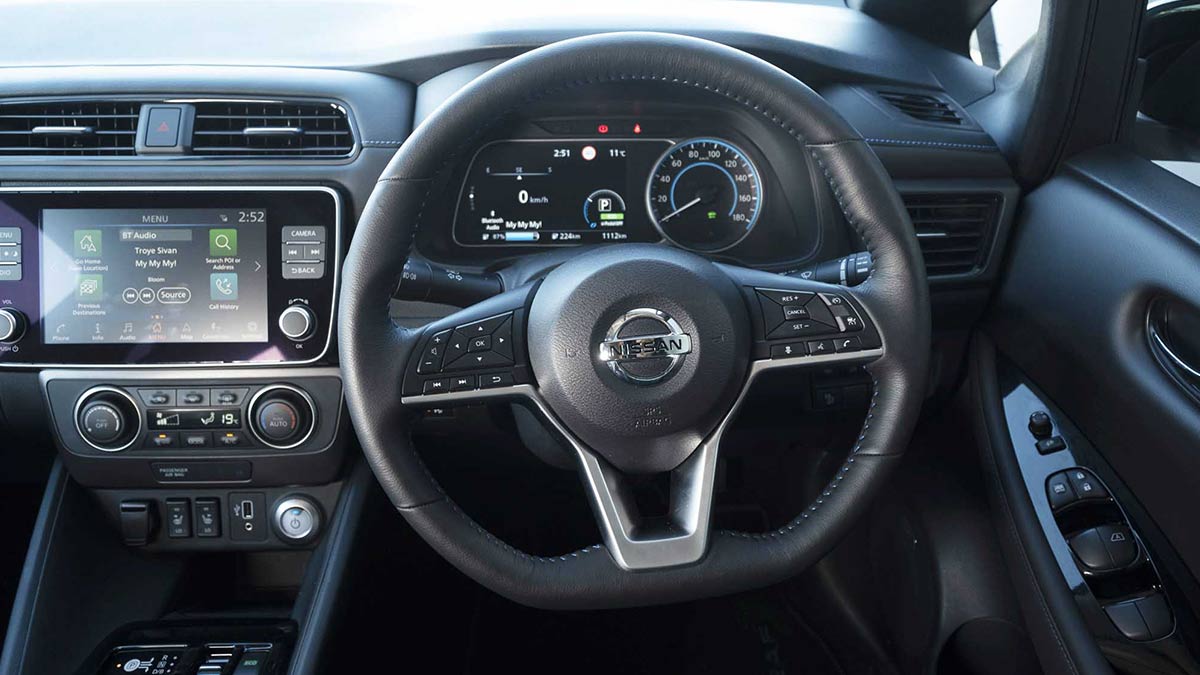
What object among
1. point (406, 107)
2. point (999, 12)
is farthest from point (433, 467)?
point (999, 12)

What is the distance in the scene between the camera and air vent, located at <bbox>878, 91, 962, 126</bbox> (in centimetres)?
172

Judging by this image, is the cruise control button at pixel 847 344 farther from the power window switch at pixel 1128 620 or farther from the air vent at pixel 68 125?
the air vent at pixel 68 125

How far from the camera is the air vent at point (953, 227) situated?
1.65 metres

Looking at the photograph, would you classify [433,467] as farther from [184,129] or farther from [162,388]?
[184,129]

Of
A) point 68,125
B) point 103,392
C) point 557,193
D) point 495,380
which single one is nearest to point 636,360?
point 495,380

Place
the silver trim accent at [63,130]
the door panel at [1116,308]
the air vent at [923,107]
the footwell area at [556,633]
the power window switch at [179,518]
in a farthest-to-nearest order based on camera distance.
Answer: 1. the footwell area at [556,633]
2. the air vent at [923,107]
3. the power window switch at [179,518]
4. the silver trim accent at [63,130]
5. the door panel at [1116,308]

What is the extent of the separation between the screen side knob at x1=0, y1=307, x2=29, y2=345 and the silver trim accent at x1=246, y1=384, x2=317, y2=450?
343 millimetres

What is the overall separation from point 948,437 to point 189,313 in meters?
1.30

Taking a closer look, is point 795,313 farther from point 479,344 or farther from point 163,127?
point 163,127

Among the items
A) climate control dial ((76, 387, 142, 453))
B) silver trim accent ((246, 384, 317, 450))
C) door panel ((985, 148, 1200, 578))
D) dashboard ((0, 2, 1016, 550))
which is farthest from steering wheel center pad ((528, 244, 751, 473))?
climate control dial ((76, 387, 142, 453))

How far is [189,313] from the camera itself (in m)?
1.50

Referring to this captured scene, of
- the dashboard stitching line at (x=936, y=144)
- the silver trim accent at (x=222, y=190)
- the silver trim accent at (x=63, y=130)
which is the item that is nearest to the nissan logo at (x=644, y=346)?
the silver trim accent at (x=222, y=190)

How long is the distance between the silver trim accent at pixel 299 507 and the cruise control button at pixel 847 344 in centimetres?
86

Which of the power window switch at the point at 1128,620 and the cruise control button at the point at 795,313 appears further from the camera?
the power window switch at the point at 1128,620
